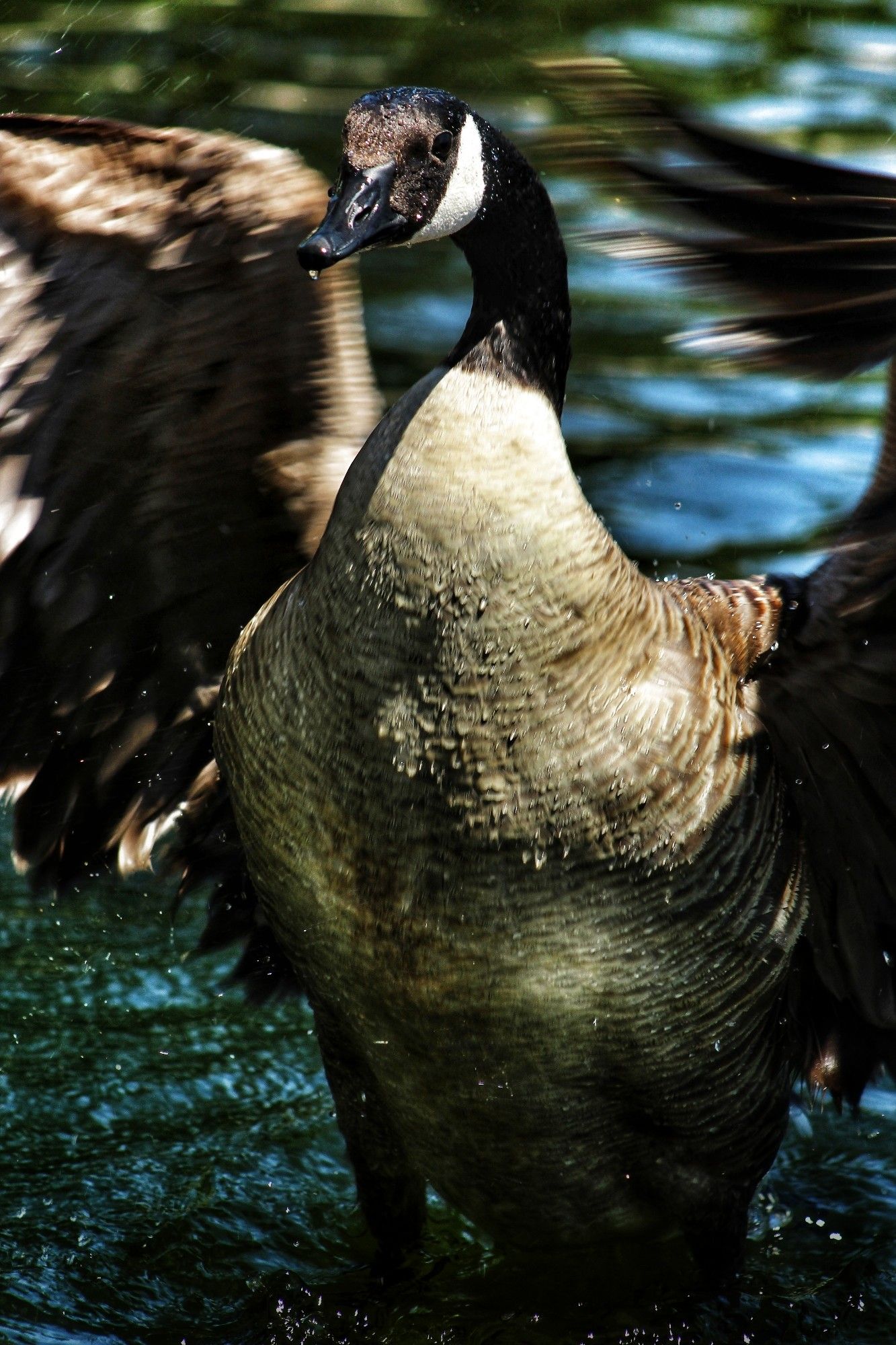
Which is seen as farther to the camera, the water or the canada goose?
the water

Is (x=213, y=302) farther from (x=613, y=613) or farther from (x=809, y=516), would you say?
(x=809, y=516)

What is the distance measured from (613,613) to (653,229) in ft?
2.68

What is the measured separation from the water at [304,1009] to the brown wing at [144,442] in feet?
2.35

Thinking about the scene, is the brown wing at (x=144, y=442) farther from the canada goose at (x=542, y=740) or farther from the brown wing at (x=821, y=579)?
Answer: the brown wing at (x=821, y=579)

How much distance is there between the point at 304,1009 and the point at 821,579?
306cm

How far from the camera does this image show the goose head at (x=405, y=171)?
338 centimetres

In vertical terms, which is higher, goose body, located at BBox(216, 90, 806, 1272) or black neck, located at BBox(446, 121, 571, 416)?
black neck, located at BBox(446, 121, 571, 416)

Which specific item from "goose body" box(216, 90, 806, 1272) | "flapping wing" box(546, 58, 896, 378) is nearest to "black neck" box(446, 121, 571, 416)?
"goose body" box(216, 90, 806, 1272)

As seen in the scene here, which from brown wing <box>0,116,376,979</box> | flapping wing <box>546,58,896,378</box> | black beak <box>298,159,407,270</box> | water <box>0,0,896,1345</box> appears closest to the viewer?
black beak <box>298,159,407,270</box>

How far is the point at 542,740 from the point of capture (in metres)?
3.58

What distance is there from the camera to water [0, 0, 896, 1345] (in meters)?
4.45

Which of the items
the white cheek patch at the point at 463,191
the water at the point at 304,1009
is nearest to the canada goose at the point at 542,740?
the white cheek patch at the point at 463,191

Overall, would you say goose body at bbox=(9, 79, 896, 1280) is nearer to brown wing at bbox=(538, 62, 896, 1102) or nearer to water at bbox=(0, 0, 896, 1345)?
brown wing at bbox=(538, 62, 896, 1102)

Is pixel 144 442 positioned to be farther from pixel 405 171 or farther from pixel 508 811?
pixel 508 811
